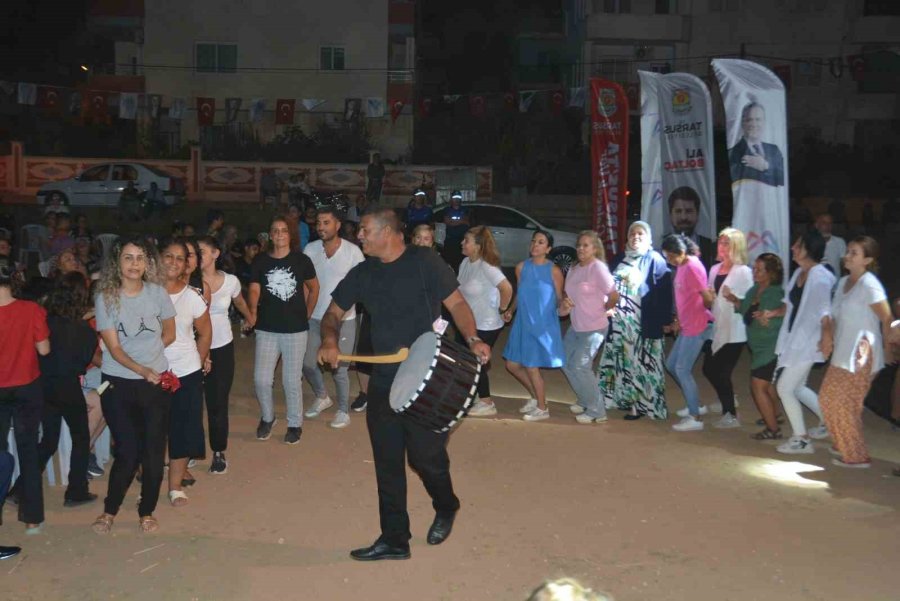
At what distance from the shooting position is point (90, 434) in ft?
23.6

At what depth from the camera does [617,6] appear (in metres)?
41.9

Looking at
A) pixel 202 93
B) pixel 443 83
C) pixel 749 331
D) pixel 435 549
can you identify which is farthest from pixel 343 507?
pixel 443 83

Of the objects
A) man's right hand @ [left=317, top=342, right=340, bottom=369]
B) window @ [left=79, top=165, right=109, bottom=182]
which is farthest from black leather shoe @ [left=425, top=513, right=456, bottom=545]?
window @ [left=79, top=165, right=109, bottom=182]

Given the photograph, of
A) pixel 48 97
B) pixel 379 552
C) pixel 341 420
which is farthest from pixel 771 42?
pixel 379 552

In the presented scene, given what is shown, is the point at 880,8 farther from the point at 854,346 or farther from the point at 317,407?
the point at 317,407

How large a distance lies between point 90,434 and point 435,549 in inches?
109

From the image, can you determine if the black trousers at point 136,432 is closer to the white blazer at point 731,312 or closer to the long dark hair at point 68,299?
the long dark hair at point 68,299

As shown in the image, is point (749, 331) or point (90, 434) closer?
point (90, 434)

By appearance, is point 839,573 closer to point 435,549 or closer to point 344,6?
point 435,549

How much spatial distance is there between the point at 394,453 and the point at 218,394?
2.28m

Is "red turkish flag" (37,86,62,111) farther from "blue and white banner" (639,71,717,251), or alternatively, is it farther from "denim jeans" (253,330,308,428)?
"denim jeans" (253,330,308,428)

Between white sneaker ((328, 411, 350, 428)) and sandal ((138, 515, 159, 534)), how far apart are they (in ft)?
9.36

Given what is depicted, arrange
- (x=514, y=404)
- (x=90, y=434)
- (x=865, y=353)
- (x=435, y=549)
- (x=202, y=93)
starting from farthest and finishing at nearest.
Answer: (x=202, y=93), (x=514, y=404), (x=865, y=353), (x=90, y=434), (x=435, y=549)

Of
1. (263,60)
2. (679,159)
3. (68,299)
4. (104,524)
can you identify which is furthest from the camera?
(263,60)
